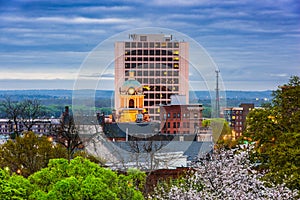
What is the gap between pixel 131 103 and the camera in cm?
4050

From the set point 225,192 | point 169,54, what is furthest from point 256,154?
point 169,54

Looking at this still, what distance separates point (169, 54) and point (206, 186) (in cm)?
6711

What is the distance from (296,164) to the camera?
55.4ft

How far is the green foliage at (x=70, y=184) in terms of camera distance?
1522 cm

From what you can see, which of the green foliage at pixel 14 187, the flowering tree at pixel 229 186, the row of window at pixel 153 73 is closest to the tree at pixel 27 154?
the green foliage at pixel 14 187

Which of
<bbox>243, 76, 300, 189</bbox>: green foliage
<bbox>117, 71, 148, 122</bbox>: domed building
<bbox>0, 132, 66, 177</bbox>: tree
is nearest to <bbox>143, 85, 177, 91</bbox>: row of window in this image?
<bbox>117, 71, 148, 122</bbox>: domed building

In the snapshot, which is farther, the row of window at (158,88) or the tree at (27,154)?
the row of window at (158,88)

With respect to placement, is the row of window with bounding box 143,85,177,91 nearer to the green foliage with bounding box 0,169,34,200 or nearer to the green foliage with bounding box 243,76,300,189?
the green foliage with bounding box 243,76,300,189

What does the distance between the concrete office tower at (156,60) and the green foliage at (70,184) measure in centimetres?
4575

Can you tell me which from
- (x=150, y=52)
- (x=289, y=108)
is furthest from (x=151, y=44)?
(x=289, y=108)

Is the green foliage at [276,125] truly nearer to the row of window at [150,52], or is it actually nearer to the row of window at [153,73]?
the row of window at [153,73]

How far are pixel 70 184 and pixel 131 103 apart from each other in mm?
25321

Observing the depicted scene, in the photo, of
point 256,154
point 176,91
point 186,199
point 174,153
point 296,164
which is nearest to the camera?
point 186,199

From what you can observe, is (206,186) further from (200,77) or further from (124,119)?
(124,119)
